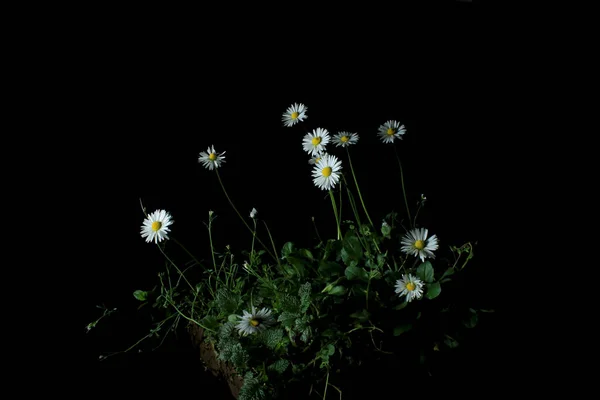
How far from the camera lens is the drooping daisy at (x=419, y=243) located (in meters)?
0.69

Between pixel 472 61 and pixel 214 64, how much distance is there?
589 millimetres

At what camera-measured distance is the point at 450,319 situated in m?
0.69

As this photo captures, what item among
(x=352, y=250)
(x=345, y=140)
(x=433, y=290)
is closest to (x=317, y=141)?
(x=345, y=140)

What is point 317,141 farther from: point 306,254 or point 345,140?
point 306,254

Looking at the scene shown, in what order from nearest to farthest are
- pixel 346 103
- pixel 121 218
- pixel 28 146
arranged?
1. pixel 28 146
2. pixel 121 218
3. pixel 346 103

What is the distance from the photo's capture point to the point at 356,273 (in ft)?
2.37

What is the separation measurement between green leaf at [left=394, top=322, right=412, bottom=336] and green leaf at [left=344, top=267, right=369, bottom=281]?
0.26 ft

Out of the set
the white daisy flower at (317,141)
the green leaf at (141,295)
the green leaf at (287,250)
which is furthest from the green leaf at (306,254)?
the green leaf at (141,295)

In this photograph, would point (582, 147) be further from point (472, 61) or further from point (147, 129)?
point (147, 129)

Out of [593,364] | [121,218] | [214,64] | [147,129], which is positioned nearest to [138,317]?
[121,218]

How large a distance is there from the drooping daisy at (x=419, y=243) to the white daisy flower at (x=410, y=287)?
33 mm

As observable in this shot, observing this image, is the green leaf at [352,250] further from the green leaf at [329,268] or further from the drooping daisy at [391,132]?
the drooping daisy at [391,132]

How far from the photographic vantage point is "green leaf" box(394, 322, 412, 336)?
0.65 meters

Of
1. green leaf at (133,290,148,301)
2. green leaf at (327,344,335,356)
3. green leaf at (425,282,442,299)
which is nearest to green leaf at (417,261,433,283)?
green leaf at (425,282,442,299)
